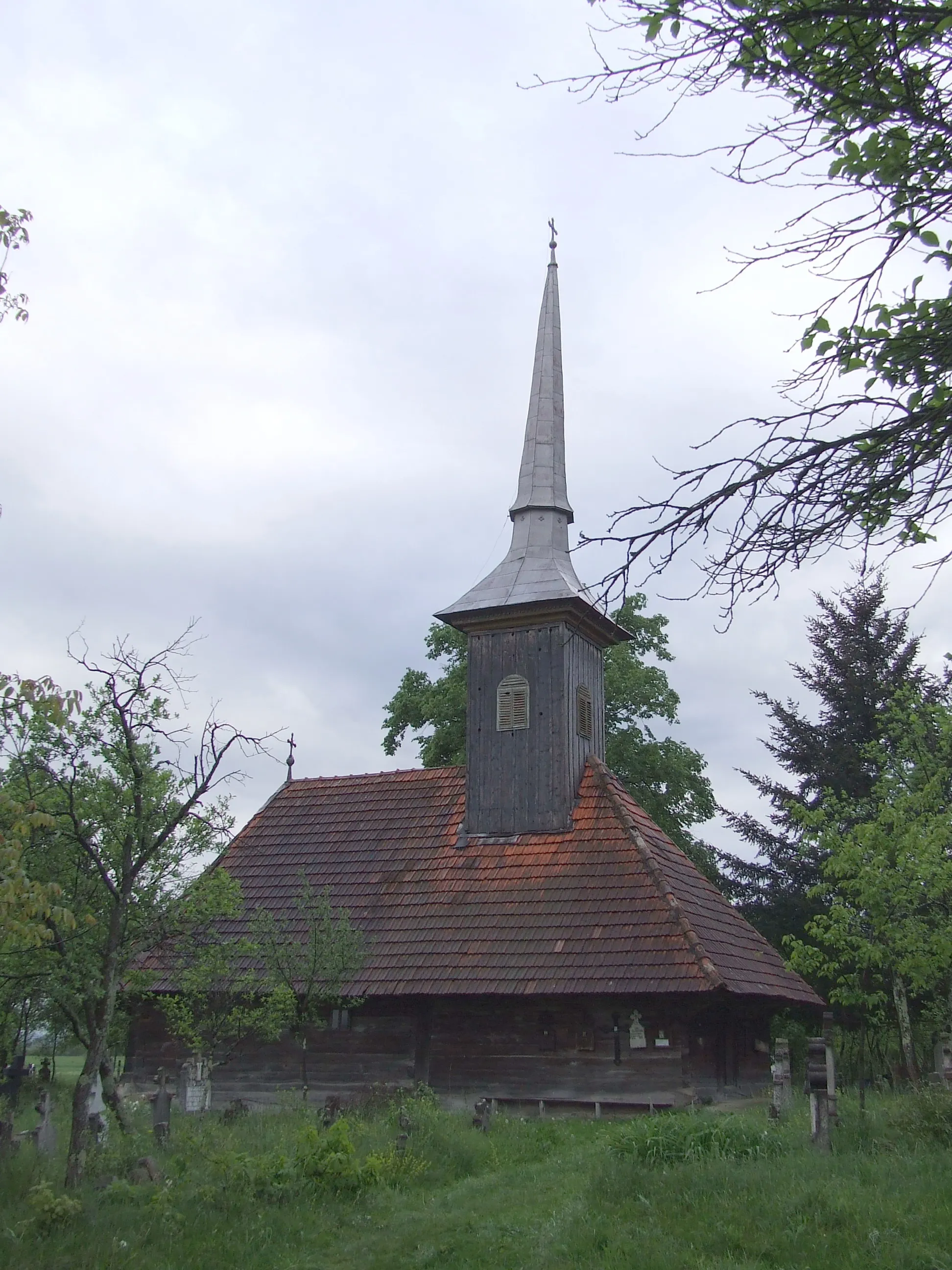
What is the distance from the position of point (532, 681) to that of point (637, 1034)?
6.49 metres

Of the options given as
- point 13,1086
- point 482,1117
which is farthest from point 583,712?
point 13,1086

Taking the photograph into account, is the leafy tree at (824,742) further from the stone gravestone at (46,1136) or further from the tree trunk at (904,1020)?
the stone gravestone at (46,1136)

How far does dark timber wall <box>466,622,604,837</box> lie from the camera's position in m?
19.5

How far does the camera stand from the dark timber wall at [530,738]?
19.5m

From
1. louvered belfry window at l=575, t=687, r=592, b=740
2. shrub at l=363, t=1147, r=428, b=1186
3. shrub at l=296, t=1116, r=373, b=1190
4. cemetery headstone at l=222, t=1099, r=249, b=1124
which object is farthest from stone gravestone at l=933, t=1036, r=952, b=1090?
cemetery headstone at l=222, t=1099, r=249, b=1124

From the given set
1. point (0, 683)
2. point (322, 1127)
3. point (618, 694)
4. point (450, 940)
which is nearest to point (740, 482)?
point (0, 683)

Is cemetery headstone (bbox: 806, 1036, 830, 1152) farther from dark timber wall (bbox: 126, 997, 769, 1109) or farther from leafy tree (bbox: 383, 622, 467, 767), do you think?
leafy tree (bbox: 383, 622, 467, 767)

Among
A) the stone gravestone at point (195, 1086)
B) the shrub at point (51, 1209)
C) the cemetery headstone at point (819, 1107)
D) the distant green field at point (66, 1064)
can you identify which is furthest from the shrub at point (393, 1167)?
the distant green field at point (66, 1064)

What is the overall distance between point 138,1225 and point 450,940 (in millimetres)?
9105

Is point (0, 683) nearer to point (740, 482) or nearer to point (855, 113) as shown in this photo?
point (740, 482)

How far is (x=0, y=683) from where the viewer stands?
24.5ft

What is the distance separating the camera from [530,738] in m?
20.0

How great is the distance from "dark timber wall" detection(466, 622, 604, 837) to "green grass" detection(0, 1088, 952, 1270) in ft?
26.9

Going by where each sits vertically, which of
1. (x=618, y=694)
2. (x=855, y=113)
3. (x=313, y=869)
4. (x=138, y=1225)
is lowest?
(x=138, y=1225)
